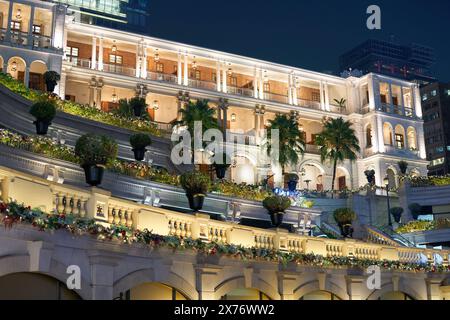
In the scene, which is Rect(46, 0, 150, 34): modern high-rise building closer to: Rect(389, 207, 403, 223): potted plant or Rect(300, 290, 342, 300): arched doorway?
Rect(389, 207, 403, 223): potted plant

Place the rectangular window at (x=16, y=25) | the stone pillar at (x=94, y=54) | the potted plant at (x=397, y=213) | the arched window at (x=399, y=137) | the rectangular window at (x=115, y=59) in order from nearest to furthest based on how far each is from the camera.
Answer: the potted plant at (x=397, y=213), the rectangular window at (x=16, y=25), the stone pillar at (x=94, y=54), the rectangular window at (x=115, y=59), the arched window at (x=399, y=137)

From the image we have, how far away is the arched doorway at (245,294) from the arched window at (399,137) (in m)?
66.5

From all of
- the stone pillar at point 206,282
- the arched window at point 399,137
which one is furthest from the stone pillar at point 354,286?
the arched window at point 399,137

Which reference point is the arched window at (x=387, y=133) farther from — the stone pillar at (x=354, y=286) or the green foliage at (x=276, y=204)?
the stone pillar at (x=354, y=286)

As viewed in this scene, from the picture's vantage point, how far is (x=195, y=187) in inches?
931

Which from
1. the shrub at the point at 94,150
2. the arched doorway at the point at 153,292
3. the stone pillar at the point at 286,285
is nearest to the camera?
the arched doorway at the point at 153,292

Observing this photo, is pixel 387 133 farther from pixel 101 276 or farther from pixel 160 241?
pixel 101 276

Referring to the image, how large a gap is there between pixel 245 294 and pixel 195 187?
4.65 metres

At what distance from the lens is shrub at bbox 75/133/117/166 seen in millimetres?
19297

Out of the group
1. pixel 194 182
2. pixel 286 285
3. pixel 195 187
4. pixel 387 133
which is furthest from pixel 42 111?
pixel 387 133

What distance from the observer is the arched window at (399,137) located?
278 ft

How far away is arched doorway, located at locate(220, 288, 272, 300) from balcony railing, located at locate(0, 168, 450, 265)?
1.62 metres
